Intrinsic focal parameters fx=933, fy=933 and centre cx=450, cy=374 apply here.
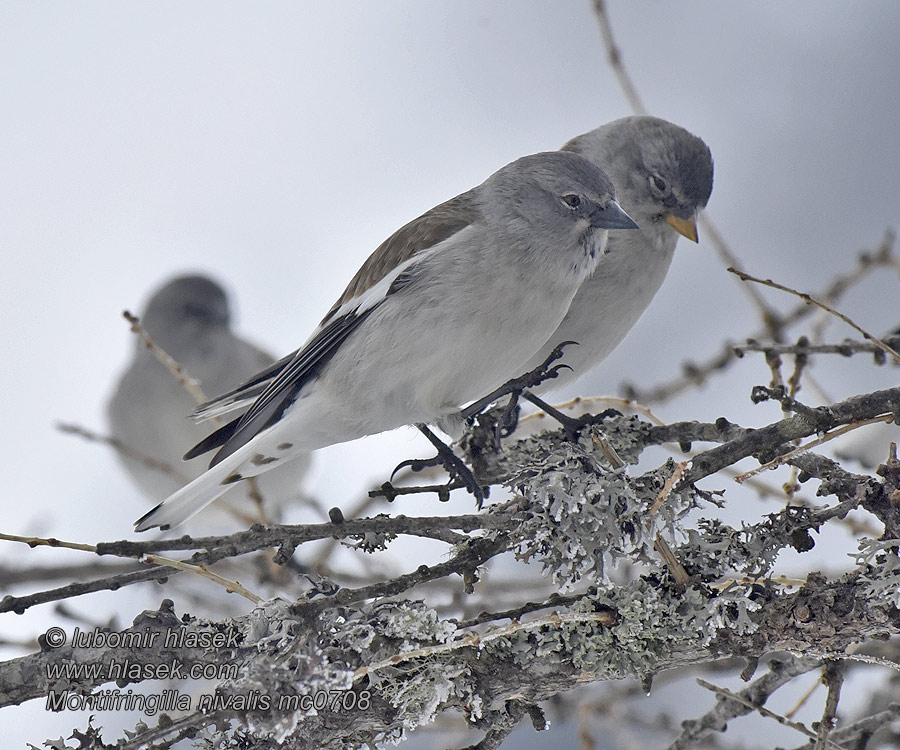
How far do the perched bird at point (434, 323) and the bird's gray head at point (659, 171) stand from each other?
367 mm

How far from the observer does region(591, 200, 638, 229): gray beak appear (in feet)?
7.75

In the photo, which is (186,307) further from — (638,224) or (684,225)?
(684,225)

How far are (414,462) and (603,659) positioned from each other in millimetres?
837

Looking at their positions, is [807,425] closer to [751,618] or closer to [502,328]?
[751,618]

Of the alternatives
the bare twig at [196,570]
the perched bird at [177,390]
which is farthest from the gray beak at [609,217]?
the perched bird at [177,390]

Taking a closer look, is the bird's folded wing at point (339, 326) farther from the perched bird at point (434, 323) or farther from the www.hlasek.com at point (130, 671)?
the www.hlasek.com at point (130, 671)

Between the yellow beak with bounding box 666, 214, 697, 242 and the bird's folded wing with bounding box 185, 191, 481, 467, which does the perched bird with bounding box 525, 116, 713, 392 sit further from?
the bird's folded wing with bounding box 185, 191, 481, 467

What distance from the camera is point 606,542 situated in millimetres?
1593

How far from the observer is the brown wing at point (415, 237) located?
93.6 inches

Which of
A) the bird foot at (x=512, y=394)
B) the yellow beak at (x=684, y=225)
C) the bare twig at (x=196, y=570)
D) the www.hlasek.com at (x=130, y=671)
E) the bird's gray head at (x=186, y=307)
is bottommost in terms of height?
the www.hlasek.com at (x=130, y=671)

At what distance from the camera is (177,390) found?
14.5 ft

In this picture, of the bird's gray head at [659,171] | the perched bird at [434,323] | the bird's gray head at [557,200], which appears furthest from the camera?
the bird's gray head at [659,171]

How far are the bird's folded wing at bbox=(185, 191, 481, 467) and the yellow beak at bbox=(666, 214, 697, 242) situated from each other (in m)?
0.60

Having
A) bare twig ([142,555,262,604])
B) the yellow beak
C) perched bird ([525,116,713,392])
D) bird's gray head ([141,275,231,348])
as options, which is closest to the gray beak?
perched bird ([525,116,713,392])
